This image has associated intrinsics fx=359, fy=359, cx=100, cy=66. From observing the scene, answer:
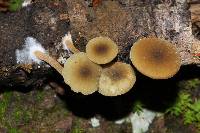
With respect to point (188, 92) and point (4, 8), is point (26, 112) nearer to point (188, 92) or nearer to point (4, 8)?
point (4, 8)

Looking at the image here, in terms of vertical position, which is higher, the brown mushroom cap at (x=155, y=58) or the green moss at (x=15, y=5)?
the green moss at (x=15, y=5)

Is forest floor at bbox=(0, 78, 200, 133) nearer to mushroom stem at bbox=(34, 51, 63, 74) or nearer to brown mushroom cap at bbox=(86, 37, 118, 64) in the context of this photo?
mushroom stem at bbox=(34, 51, 63, 74)

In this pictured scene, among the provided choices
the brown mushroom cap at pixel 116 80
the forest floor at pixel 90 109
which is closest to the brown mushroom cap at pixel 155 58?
the brown mushroom cap at pixel 116 80

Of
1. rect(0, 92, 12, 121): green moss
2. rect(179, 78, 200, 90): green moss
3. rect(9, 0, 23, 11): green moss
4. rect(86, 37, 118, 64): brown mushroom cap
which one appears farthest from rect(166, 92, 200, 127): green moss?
rect(9, 0, 23, 11): green moss

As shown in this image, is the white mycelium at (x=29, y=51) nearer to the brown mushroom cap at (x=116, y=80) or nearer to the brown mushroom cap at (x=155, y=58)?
the brown mushroom cap at (x=116, y=80)

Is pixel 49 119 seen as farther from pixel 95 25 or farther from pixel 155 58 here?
pixel 155 58

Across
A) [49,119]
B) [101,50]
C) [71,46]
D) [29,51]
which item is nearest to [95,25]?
[71,46]
